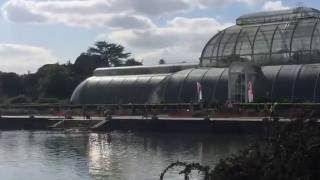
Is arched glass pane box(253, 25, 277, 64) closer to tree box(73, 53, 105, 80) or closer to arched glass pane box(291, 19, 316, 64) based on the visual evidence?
arched glass pane box(291, 19, 316, 64)

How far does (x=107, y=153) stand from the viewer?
115 feet

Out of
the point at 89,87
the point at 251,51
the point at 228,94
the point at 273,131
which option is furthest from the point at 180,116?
the point at 273,131

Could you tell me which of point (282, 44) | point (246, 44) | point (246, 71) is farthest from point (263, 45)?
point (246, 71)

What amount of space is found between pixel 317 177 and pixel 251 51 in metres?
64.9

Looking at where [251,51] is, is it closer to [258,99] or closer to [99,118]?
[258,99]

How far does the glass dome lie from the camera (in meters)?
69.7

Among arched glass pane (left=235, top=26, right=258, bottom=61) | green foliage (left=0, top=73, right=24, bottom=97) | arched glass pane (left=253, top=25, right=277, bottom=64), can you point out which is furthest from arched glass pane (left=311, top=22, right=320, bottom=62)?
green foliage (left=0, top=73, right=24, bottom=97)

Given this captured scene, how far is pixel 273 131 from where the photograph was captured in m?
11.0

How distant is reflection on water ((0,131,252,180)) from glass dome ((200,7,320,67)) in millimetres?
26078

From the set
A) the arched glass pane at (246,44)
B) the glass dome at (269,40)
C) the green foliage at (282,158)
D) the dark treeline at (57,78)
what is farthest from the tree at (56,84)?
the green foliage at (282,158)

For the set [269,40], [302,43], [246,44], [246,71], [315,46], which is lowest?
[246,71]

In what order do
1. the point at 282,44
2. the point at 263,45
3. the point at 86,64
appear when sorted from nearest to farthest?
the point at 282,44, the point at 263,45, the point at 86,64

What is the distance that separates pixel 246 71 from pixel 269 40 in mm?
7630

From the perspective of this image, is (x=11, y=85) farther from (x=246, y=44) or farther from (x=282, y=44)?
(x=282, y=44)
